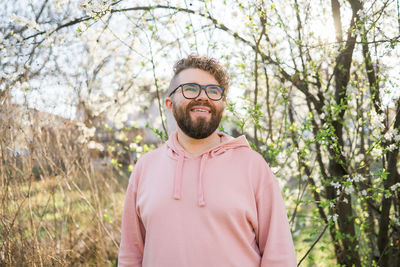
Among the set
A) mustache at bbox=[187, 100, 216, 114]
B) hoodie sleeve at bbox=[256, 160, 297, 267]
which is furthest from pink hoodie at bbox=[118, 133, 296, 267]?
mustache at bbox=[187, 100, 216, 114]

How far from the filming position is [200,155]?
64.6 inches

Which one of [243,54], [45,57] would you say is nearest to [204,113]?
[243,54]

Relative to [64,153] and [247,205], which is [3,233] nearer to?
[64,153]

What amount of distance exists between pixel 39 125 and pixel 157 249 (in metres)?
2.23

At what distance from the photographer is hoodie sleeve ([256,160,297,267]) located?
1462 mm

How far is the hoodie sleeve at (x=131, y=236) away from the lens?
168 centimetres

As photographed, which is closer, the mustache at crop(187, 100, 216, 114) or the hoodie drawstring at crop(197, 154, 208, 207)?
the hoodie drawstring at crop(197, 154, 208, 207)

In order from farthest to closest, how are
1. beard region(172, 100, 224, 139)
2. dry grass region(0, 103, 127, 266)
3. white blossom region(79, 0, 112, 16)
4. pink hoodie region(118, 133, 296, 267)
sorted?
dry grass region(0, 103, 127, 266) → white blossom region(79, 0, 112, 16) → beard region(172, 100, 224, 139) → pink hoodie region(118, 133, 296, 267)

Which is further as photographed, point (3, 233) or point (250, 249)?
point (3, 233)

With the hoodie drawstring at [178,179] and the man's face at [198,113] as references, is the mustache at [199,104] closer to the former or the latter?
the man's face at [198,113]

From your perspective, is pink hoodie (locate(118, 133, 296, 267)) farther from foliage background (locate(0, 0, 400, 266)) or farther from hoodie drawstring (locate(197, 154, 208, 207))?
foliage background (locate(0, 0, 400, 266))

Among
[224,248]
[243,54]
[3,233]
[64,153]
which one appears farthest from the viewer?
[64,153]

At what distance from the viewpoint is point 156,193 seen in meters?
1.58

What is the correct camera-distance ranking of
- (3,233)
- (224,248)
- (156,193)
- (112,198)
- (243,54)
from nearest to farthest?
(224,248)
(156,193)
(3,233)
(243,54)
(112,198)
